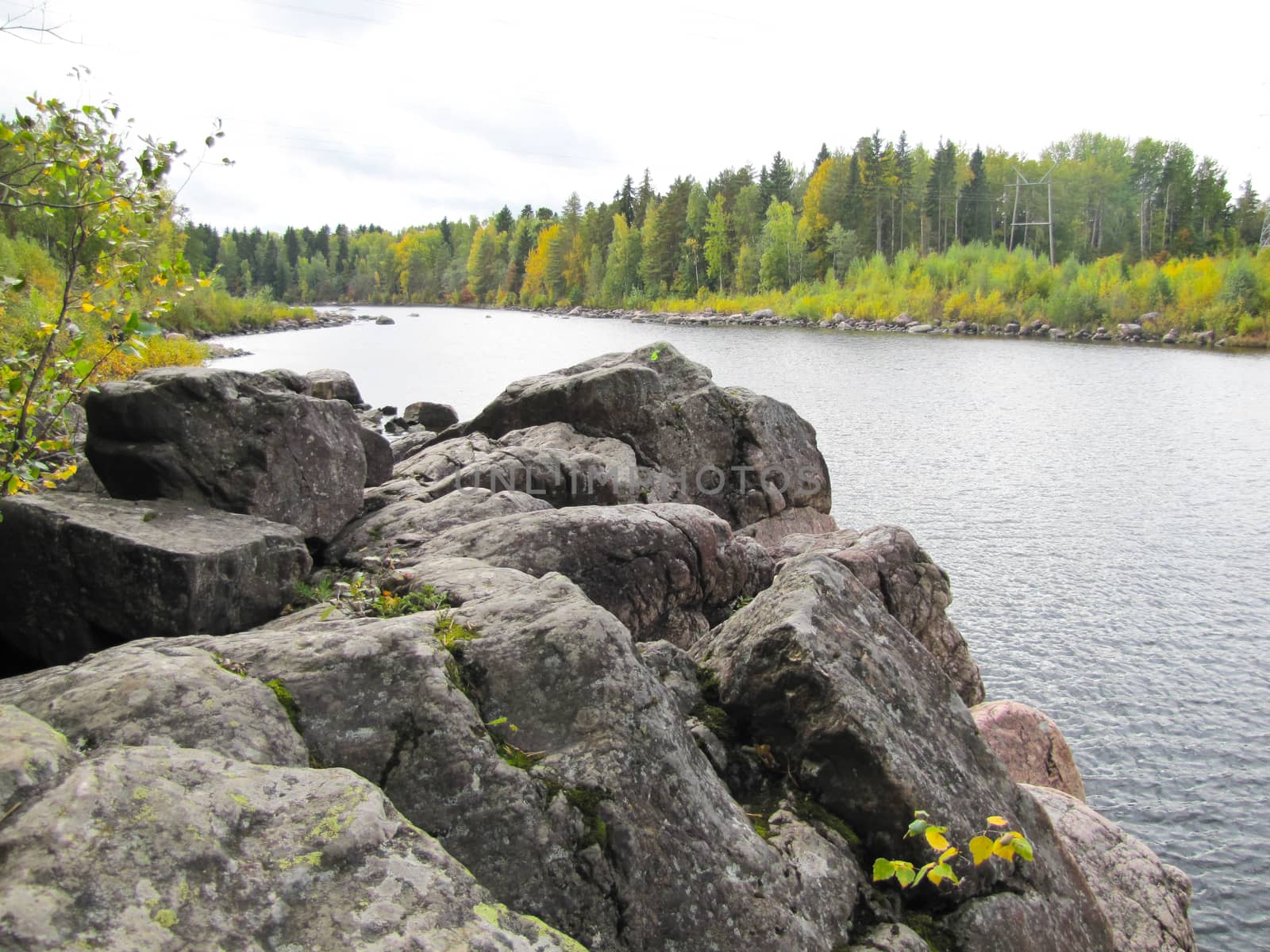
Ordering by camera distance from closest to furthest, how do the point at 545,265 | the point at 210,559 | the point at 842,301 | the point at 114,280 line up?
the point at 114,280 → the point at 210,559 → the point at 842,301 → the point at 545,265

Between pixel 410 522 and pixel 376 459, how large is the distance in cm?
296

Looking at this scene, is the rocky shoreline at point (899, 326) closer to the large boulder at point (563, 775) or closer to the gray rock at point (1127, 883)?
the large boulder at point (563, 775)

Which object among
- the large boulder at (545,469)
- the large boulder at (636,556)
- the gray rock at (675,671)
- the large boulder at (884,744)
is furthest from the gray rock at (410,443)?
Answer: the large boulder at (884,744)

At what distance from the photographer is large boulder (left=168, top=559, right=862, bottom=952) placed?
4.91m

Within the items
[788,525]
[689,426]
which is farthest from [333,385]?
[788,525]

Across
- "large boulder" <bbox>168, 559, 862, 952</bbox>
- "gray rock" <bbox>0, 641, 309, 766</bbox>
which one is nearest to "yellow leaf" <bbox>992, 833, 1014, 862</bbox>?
"large boulder" <bbox>168, 559, 862, 952</bbox>

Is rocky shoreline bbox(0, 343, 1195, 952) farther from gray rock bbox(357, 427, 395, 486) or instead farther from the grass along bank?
the grass along bank

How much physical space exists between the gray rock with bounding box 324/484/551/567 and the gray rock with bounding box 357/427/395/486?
5.36ft

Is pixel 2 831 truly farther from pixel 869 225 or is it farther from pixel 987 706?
pixel 869 225

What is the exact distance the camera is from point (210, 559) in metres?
7.85

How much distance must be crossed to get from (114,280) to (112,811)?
4.32 meters

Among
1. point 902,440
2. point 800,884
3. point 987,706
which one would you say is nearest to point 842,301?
point 902,440

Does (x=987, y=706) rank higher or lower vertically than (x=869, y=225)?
lower

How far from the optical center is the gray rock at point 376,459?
13.9 m
